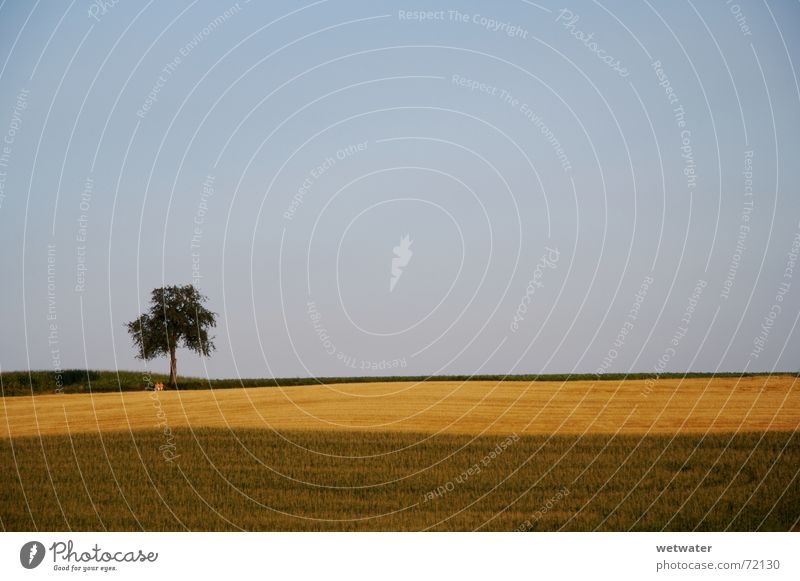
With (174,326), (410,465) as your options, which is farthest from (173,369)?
(410,465)

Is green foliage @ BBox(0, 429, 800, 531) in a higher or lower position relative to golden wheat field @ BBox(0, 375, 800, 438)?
lower

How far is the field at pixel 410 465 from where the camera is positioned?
14625 millimetres

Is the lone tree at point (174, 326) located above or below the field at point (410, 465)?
above

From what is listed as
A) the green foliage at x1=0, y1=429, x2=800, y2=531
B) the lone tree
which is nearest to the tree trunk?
the lone tree

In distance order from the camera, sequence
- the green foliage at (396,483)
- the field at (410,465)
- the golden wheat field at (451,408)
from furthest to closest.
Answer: the golden wheat field at (451,408)
the field at (410,465)
the green foliage at (396,483)

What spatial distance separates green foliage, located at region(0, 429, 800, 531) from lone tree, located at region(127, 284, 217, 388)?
4.59 metres

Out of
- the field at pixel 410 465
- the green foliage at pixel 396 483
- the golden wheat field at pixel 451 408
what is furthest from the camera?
the golden wheat field at pixel 451 408

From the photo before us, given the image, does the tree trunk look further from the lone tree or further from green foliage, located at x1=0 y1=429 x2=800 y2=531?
green foliage, located at x1=0 y1=429 x2=800 y2=531

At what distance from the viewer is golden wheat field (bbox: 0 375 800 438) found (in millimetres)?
19141

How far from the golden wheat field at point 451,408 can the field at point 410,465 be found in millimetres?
93

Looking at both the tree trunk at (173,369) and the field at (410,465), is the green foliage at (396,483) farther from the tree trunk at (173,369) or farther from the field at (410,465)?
the tree trunk at (173,369)

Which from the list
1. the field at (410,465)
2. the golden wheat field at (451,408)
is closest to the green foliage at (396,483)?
the field at (410,465)
